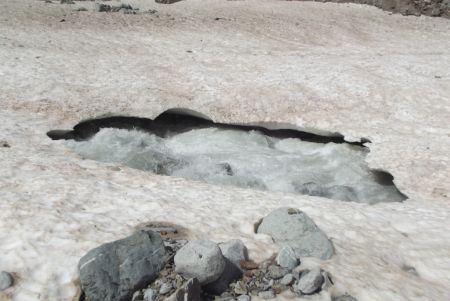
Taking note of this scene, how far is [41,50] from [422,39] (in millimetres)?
26704

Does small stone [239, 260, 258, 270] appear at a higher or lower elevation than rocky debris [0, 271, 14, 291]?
higher

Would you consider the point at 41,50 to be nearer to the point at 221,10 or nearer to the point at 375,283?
the point at 221,10

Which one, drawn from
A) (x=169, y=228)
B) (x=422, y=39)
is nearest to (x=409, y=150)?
(x=169, y=228)

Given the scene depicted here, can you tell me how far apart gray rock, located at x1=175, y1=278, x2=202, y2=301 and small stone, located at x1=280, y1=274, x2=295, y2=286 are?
1660 millimetres

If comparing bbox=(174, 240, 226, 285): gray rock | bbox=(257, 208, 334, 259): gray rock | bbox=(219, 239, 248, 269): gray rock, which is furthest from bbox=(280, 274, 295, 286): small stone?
bbox=(174, 240, 226, 285): gray rock

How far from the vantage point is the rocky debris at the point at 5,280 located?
7.80 meters

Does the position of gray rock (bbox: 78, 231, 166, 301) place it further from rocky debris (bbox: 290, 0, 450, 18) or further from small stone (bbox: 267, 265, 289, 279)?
rocky debris (bbox: 290, 0, 450, 18)

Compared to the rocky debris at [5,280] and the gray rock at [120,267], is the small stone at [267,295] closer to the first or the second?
the gray rock at [120,267]

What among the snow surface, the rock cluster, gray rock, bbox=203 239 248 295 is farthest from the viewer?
the snow surface

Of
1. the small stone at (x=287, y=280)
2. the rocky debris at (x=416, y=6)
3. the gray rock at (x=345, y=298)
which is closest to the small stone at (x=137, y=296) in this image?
the small stone at (x=287, y=280)

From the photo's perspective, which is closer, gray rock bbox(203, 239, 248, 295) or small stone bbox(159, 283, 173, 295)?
small stone bbox(159, 283, 173, 295)

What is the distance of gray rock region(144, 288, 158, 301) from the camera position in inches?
311

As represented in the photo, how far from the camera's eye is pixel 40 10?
3350cm

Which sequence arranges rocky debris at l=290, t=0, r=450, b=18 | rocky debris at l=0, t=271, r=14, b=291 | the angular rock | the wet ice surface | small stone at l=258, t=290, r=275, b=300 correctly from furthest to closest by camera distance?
rocky debris at l=290, t=0, r=450, b=18
the wet ice surface
small stone at l=258, t=290, r=275, b=300
the angular rock
rocky debris at l=0, t=271, r=14, b=291
